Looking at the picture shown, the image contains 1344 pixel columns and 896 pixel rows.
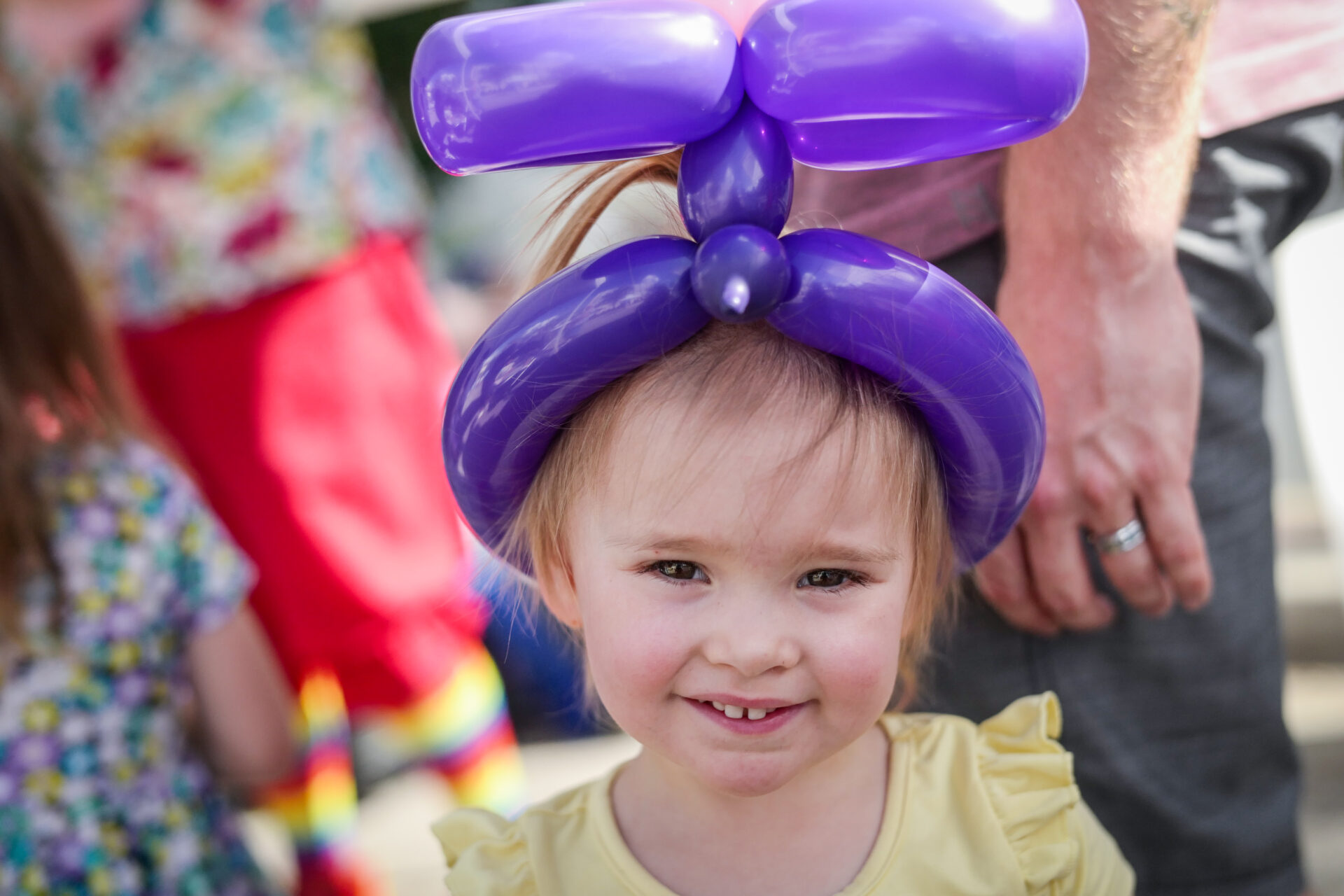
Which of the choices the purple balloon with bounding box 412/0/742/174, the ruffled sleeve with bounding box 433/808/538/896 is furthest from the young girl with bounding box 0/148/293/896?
the purple balloon with bounding box 412/0/742/174

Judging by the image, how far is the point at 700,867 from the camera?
3.91 ft

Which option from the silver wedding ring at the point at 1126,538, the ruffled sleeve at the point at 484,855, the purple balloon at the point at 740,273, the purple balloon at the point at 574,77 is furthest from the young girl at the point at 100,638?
the silver wedding ring at the point at 1126,538

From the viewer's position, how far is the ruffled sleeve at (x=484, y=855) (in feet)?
3.99

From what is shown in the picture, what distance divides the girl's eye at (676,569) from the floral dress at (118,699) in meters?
1.04

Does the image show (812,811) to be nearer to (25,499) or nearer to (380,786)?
(25,499)

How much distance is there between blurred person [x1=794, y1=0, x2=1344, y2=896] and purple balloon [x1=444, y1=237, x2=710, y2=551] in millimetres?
399

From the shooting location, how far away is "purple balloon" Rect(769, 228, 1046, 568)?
994 millimetres

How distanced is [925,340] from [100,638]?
1.33 metres

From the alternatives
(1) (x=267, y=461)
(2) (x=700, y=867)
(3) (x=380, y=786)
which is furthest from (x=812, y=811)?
(3) (x=380, y=786)

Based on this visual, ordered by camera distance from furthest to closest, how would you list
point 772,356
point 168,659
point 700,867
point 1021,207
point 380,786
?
point 380,786, point 168,659, point 1021,207, point 700,867, point 772,356

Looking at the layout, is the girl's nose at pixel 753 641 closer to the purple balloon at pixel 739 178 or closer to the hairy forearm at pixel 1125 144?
Result: the purple balloon at pixel 739 178

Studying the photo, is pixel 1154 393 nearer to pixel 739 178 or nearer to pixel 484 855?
pixel 739 178

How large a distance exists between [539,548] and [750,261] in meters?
0.45

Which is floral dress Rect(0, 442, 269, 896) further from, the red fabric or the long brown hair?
the red fabric
